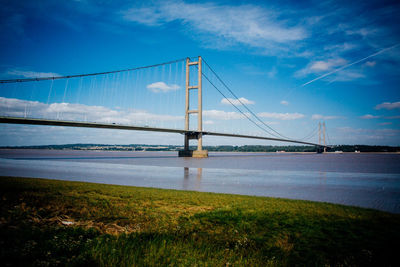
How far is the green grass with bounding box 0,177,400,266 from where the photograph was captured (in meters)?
3.04

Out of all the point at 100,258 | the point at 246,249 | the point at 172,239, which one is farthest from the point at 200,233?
the point at 100,258

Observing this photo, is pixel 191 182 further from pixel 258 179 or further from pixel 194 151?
pixel 194 151

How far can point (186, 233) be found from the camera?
428 centimetres

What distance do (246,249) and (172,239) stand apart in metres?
1.21

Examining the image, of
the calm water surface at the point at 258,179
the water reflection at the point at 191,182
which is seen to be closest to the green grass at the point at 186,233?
the calm water surface at the point at 258,179

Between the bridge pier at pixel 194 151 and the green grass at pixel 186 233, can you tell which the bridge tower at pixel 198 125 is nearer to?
the bridge pier at pixel 194 151

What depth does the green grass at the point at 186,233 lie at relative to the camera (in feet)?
9.96

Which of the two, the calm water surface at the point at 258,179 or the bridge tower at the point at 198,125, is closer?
the calm water surface at the point at 258,179

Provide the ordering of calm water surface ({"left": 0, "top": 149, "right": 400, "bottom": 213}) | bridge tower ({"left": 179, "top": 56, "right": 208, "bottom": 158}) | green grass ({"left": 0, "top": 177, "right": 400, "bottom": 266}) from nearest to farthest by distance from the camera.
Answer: green grass ({"left": 0, "top": 177, "right": 400, "bottom": 266}) < calm water surface ({"left": 0, "top": 149, "right": 400, "bottom": 213}) < bridge tower ({"left": 179, "top": 56, "right": 208, "bottom": 158})

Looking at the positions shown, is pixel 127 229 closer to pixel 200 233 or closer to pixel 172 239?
pixel 172 239

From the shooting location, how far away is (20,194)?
587cm

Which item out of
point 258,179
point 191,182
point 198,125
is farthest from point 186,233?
point 198,125

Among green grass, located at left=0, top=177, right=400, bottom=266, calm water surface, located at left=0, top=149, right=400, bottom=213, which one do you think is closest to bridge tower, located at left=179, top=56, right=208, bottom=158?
calm water surface, located at left=0, top=149, right=400, bottom=213

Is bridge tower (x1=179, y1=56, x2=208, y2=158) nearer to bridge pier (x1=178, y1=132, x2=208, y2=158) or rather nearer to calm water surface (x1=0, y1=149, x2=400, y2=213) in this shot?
bridge pier (x1=178, y1=132, x2=208, y2=158)
